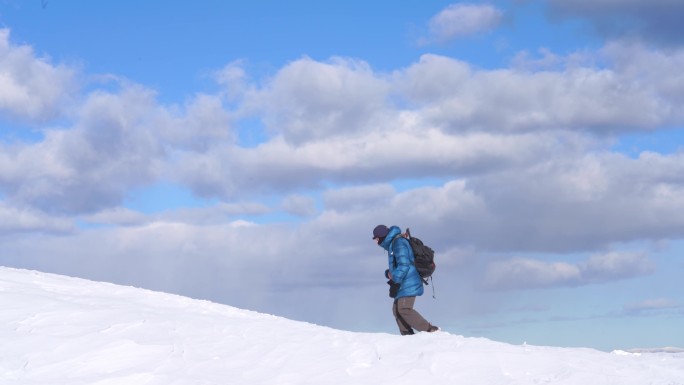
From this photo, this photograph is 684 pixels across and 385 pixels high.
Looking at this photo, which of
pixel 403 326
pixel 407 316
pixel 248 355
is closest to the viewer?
pixel 248 355

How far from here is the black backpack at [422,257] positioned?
1264cm

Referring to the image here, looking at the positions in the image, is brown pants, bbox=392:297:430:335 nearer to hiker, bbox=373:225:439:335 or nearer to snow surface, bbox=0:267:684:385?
hiker, bbox=373:225:439:335

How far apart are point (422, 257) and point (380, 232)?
807 mm

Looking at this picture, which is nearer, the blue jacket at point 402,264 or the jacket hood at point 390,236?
the blue jacket at point 402,264

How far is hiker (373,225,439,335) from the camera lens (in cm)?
1243

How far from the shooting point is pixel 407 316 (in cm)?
1244

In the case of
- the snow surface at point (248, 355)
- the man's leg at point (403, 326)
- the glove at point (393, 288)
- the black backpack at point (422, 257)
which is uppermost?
the black backpack at point (422, 257)

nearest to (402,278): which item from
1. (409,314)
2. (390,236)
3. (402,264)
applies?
(402,264)

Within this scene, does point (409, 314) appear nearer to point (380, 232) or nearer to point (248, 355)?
point (380, 232)

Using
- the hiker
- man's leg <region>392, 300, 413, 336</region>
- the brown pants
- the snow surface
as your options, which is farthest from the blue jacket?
the snow surface

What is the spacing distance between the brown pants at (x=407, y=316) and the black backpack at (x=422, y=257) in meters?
0.48

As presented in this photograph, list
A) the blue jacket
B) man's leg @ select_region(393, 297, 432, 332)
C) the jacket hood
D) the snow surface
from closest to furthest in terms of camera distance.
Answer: the snow surface → man's leg @ select_region(393, 297, 432, 332) → the blue jacket → the jacket hood

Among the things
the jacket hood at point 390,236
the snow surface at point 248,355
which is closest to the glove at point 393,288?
the jacket hood at point 390,236

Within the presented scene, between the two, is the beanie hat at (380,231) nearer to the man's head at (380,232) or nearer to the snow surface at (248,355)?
the man's head at (380,232)
